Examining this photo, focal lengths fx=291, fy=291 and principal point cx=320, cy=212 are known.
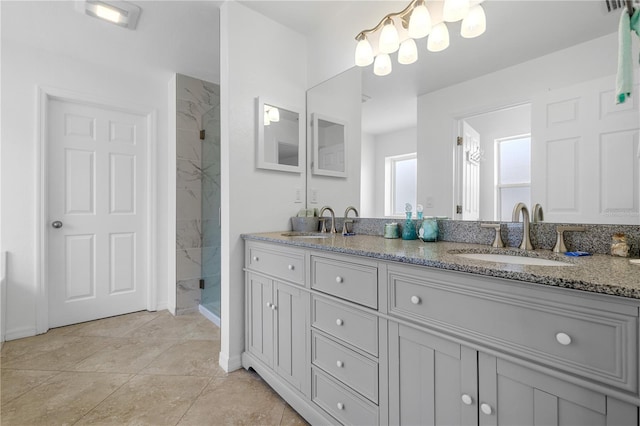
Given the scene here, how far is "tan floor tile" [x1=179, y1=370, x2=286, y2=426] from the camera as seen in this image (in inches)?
57.2

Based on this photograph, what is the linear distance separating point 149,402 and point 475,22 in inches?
102

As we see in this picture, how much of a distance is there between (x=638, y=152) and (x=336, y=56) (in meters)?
1.78

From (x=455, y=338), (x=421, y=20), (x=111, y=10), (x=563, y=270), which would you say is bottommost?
(x=455, y=338)

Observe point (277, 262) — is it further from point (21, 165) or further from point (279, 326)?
point (21, 165)

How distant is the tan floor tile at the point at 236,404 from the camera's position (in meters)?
1.45

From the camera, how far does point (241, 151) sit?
1974 mm

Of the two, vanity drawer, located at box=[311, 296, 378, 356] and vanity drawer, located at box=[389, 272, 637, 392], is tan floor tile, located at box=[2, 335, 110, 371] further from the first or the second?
vanity drawer, located at box=[389, 272, 637, 392]

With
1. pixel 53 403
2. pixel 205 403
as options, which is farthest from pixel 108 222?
pixel 205 403

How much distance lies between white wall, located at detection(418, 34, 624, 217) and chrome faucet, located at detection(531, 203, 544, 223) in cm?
37

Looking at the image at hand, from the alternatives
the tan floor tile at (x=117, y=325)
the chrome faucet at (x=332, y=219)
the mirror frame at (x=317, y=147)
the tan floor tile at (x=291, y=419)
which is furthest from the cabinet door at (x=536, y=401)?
the tan floor tile at (x=117, y=325)

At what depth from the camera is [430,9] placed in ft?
5.34

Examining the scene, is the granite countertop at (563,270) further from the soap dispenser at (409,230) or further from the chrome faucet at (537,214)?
the soap dispenser at (409,230)

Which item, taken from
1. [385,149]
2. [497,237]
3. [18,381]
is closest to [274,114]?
[385,149]

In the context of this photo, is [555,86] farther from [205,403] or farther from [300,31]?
[205,403]
